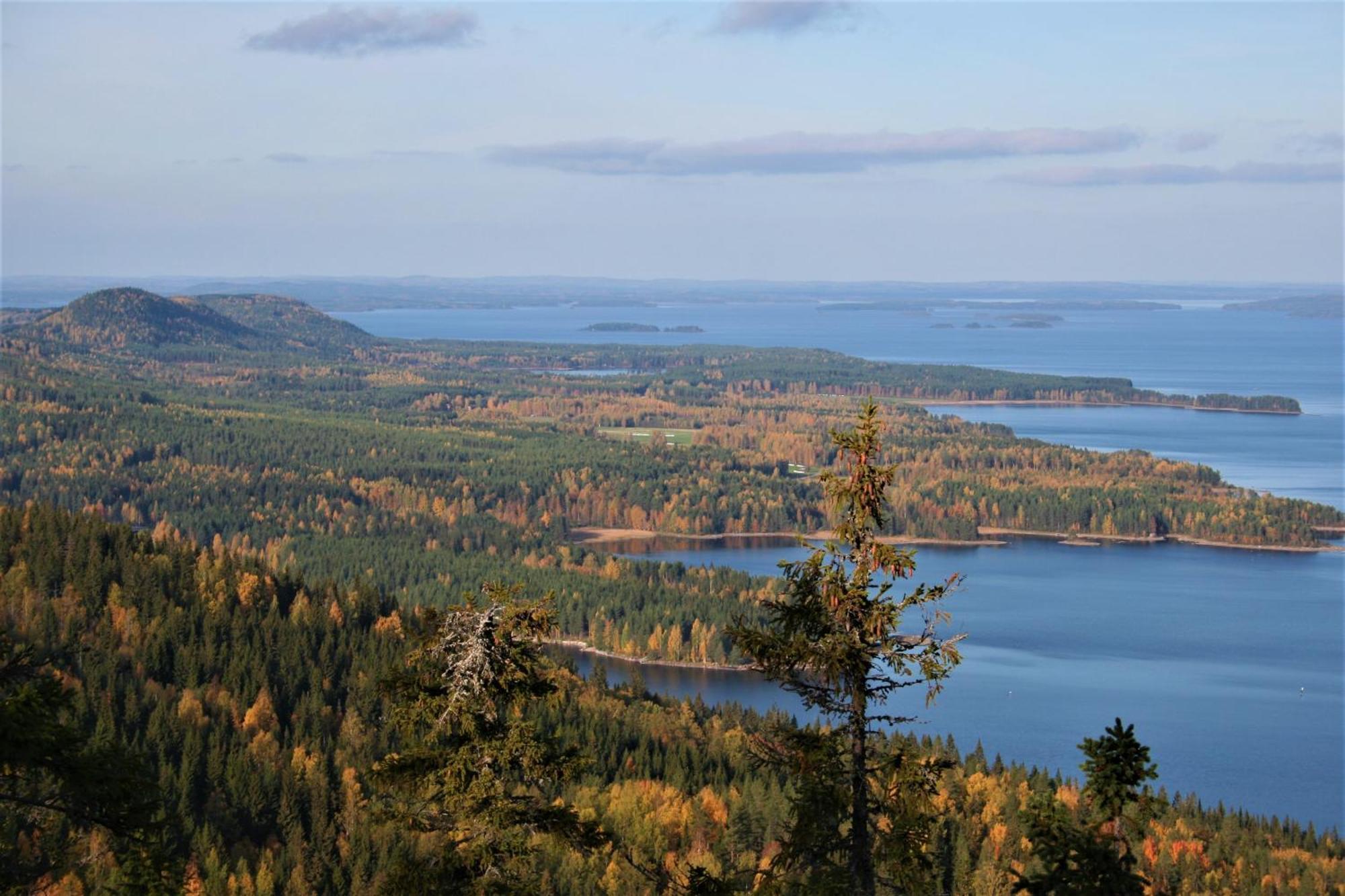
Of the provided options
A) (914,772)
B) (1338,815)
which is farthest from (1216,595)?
(914,772)

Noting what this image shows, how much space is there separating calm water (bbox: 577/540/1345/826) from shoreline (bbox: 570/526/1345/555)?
6.07 meters

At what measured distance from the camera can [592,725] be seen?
3228 inches

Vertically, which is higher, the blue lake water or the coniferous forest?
the coniferous forest

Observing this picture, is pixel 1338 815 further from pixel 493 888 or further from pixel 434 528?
pixel 434 528

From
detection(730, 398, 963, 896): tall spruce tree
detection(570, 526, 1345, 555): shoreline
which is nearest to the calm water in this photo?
detection(570, 526, 1345, 555): shoreline

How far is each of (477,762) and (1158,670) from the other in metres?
108

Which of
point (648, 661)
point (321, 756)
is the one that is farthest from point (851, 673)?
point (648, 661)

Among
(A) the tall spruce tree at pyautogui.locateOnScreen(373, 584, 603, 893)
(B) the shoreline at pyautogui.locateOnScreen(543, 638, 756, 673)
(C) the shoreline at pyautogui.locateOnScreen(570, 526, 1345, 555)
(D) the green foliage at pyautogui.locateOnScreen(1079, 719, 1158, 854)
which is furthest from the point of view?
(C) the shoreline at pyautogui.locateOnScreen(570, 526, 1345, 555)

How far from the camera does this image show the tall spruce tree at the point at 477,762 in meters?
18.3

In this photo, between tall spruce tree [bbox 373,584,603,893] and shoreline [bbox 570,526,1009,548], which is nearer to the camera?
tall spruce tree [bbox 373,584,603,893]

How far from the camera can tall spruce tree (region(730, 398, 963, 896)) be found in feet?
55.8

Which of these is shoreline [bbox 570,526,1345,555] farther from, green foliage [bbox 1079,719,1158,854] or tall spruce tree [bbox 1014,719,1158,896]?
green foliage [bbox 1079,719,1158,854]

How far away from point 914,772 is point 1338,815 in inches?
3027

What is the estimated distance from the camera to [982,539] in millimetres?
189125
